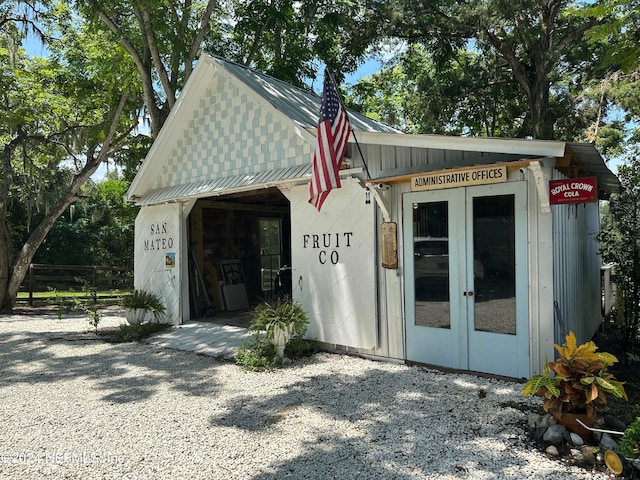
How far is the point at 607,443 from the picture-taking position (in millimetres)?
3471

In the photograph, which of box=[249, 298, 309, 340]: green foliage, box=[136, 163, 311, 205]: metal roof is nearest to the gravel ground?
box=[249, 298, 309, 340]: green foliage

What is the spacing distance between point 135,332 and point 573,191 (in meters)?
7.56

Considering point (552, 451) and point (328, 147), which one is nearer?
point (552, 451)

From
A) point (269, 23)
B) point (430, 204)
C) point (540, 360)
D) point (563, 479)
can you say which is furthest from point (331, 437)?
point (269, 23)

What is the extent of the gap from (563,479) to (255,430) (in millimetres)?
2539

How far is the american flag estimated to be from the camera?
5.49m

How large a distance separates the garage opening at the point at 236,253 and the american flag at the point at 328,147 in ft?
13.6

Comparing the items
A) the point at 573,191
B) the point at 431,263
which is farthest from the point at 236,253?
→ the point at 573,191

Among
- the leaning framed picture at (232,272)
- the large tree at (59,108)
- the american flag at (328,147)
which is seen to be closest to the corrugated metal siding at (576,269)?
the american flag at (328,147)

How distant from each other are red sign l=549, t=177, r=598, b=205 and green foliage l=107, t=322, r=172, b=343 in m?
7.24

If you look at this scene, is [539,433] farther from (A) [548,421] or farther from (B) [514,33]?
(B) [514,33]

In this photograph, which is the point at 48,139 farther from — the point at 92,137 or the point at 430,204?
the point at 430,204

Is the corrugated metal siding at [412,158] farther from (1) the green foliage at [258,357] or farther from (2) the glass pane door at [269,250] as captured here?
(2) the glass pane door at [269,250]

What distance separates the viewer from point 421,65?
16859mm
